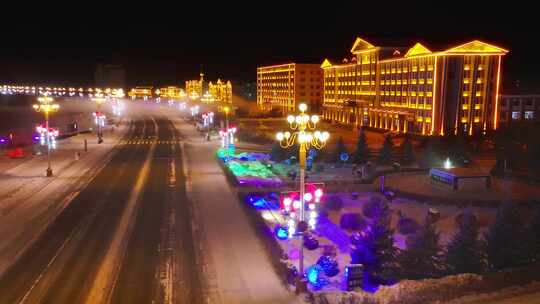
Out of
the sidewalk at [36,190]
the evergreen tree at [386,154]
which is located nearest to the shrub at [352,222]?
the sidewalk at [36,190]

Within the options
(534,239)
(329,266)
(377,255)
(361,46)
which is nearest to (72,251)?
(329,266)

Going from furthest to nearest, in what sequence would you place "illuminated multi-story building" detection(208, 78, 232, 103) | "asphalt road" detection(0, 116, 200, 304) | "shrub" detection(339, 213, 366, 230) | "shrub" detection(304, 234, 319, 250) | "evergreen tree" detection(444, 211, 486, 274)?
"illuminated multi-story building" detection(208, 78, 232, 103) < "shrub" detection(339, 213, 366, 230) < "shrub" detection(304, 234, 319, 250) < "evergreen tree" detection(444, 211, 486, 274) < "asphalt road" detection(0, 116, 200, 304)

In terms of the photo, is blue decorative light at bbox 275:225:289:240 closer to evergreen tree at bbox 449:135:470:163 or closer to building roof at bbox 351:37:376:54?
evergreen tree at bbox 449:135:470:163

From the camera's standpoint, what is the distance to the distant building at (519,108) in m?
82.2

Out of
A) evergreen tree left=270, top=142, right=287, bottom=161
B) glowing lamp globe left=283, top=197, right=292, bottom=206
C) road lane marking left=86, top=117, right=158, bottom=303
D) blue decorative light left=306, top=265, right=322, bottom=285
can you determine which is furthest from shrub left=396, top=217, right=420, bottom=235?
evergreen tree left=270, top=142, right=287, bottom=161

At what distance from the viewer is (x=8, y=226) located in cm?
2616

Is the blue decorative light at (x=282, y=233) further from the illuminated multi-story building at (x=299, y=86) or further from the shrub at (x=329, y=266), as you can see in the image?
the illuminated multi-story building at (x=299, y=86)

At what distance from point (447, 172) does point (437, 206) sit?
518 cm

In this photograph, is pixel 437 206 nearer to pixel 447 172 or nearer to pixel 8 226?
pixel 447 172

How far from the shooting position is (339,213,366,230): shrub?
91.4 feet

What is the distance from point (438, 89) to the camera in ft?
239

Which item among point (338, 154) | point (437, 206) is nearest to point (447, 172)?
point (437, 206)

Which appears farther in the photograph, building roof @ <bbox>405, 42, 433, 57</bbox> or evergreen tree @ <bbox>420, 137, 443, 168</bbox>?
building roof @ <bbox>405, 42, 433, 57</bbox>

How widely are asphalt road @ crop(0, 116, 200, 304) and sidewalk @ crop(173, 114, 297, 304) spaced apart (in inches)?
32.9
